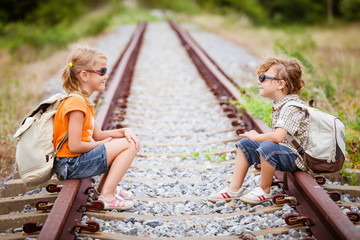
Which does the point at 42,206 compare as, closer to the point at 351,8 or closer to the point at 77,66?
the point at 77,66

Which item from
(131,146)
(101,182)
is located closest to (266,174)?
(131,146)

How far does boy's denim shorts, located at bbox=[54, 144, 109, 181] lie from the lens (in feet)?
9.07

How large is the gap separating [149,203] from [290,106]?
4.34 feet

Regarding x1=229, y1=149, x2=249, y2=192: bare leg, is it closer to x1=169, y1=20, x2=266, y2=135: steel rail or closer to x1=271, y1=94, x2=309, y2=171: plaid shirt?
x1=271, y1=94, x2=309, y2=171: plaid shirt

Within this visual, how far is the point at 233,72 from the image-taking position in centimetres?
771

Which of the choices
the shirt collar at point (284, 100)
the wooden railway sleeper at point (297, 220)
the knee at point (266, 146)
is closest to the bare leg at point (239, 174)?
the knee at point (266, 146)

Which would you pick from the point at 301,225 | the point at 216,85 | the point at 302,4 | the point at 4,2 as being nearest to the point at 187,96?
the point at 216,85

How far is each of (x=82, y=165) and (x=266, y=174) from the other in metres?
1.40

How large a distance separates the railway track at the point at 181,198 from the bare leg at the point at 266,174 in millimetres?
129

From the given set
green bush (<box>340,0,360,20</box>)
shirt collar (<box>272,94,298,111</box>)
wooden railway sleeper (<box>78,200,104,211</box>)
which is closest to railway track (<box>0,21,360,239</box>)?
wooden railway sleeper (<box>78,200,104,211</box>)

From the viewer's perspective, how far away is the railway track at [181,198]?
2389mm

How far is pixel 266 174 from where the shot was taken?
2861 millimetres

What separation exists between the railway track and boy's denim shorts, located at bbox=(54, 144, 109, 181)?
8 centimetres

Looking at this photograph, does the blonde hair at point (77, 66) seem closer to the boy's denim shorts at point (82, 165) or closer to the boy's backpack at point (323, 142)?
the boy's denim shorts at point (82, 165)
